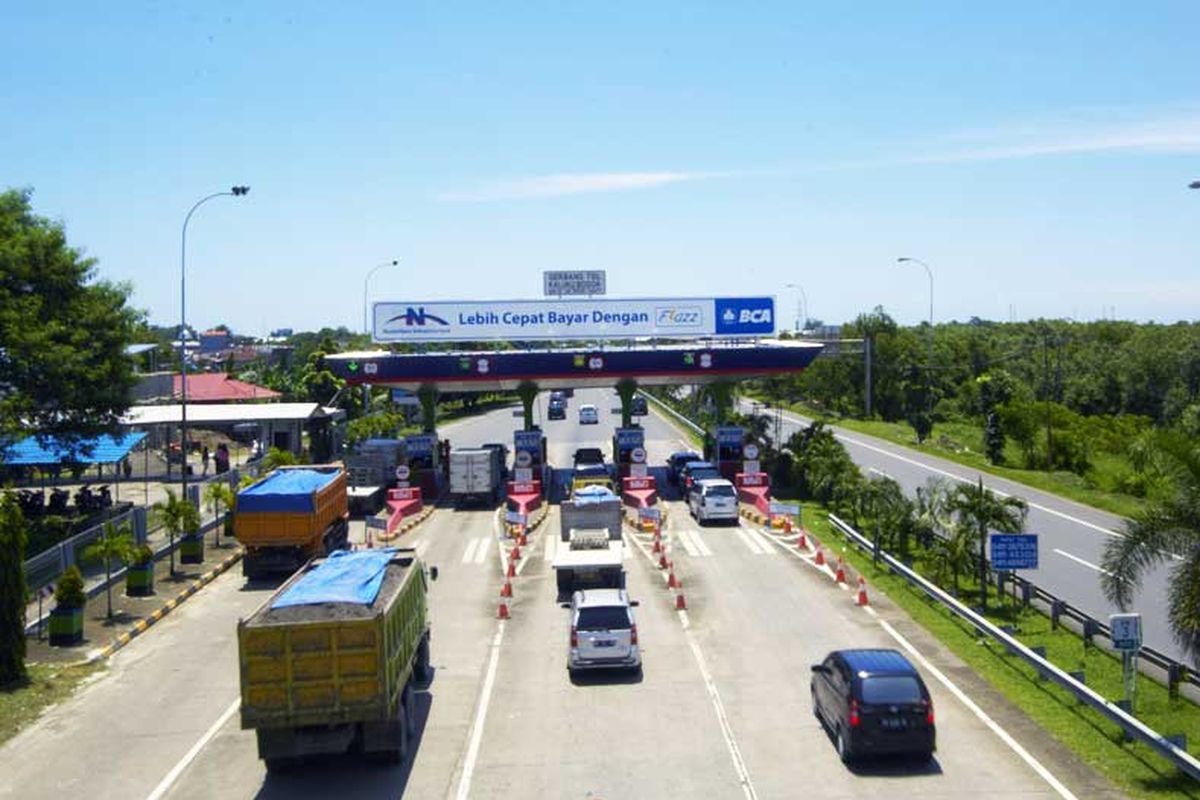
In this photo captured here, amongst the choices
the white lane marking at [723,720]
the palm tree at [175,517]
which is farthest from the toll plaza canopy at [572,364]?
the white lane marking at [723,720]

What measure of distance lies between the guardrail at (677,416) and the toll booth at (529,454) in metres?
26.3

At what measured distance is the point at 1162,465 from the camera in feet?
60.5

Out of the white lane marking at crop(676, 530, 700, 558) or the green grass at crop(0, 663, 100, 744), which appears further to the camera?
the white lane marking at crop(676, 530, 700, 558)

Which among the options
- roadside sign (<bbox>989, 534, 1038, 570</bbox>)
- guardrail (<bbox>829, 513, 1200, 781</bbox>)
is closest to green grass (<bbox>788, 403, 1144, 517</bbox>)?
guardrail (<bbox>829, 513, 1200, 781</bbox>)

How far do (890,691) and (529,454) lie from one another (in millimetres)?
35685

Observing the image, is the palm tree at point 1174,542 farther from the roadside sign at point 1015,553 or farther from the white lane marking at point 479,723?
the white lane marking at point 479,723

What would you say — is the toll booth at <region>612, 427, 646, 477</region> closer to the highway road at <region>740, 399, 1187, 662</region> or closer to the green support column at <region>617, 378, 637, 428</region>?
the green support column at <region>617, 378, 637, 428</region>

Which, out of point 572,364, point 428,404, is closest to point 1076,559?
point 572,364

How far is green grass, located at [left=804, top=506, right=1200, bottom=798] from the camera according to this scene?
637 inches

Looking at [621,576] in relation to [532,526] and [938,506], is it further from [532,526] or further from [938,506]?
[532,526]

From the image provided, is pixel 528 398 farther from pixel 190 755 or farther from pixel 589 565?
pixel 190 755

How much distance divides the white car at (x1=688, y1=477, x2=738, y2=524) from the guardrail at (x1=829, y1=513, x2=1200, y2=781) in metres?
11.8

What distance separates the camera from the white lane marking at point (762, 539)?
36.8m

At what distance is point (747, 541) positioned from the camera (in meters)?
39.0
